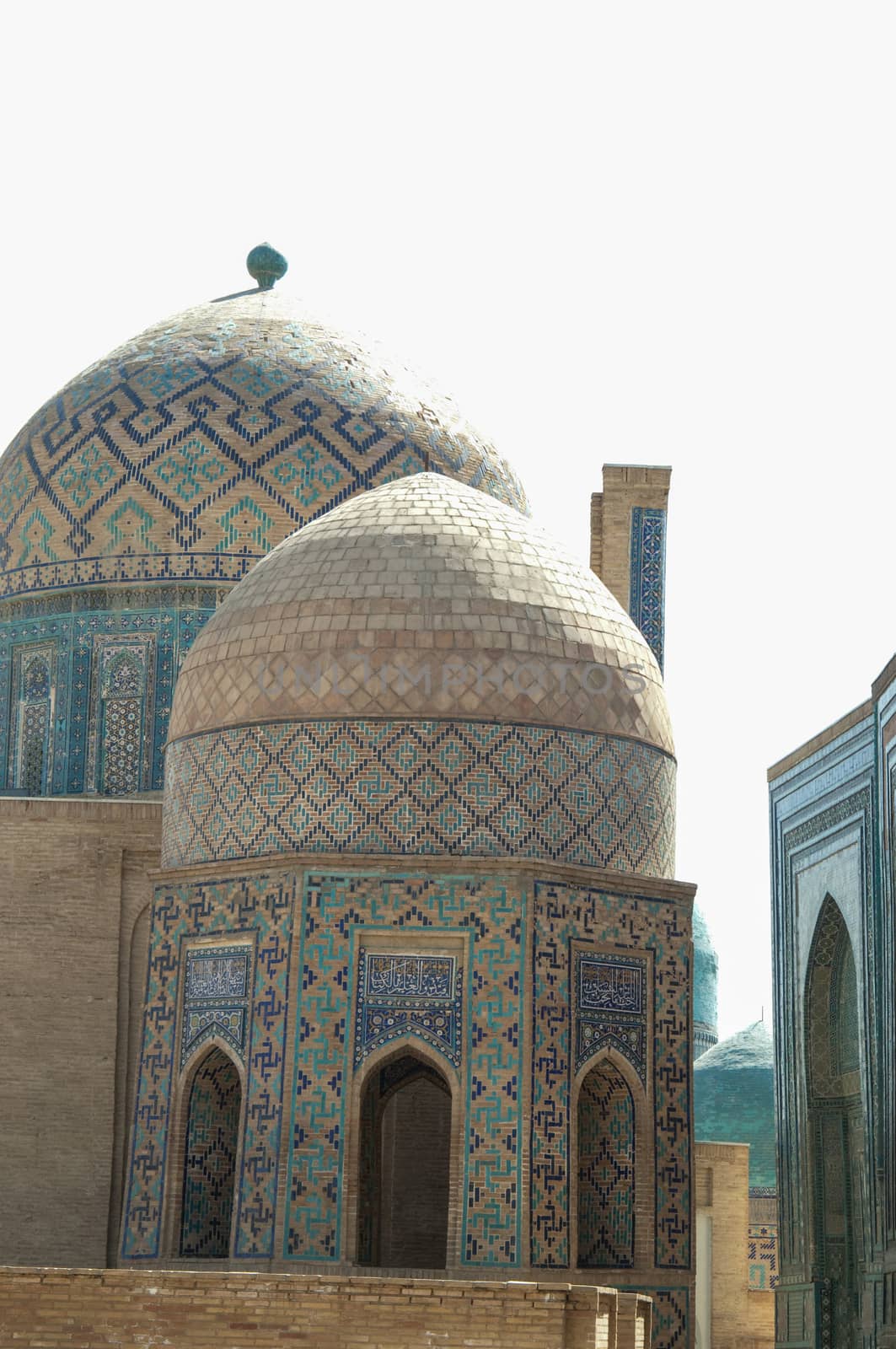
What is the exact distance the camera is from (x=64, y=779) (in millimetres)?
16500

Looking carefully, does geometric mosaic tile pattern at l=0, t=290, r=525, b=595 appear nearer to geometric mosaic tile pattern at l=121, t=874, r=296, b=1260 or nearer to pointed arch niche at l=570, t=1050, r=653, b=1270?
geometric mosaic tile pattern at l=121, t=874, r=296, b=1260

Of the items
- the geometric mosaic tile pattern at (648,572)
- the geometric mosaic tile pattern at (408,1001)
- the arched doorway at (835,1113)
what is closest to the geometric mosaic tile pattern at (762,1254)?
the arched doorway at (835,1113)

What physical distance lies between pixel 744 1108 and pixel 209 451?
10.3 meters

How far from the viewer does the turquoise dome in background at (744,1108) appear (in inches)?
944

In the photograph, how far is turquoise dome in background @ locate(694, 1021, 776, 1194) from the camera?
2397 cm

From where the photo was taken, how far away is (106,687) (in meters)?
16.6

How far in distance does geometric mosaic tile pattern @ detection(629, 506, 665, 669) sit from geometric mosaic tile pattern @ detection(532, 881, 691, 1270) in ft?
11.0

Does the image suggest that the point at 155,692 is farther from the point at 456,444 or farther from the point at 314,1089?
the point at 314,1089

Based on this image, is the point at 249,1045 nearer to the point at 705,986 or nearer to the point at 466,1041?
the point at 466,1041

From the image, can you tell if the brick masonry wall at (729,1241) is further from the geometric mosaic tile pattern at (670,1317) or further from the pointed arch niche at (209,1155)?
the pointed arch niche at (209,1155)

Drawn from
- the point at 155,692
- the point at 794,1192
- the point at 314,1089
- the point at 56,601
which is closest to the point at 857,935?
the point at 794,1192

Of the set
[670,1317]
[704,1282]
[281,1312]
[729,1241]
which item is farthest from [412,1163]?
[704,1282]

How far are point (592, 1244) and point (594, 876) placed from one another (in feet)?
6.41

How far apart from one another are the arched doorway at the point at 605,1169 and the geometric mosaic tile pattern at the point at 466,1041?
2.45 feet
